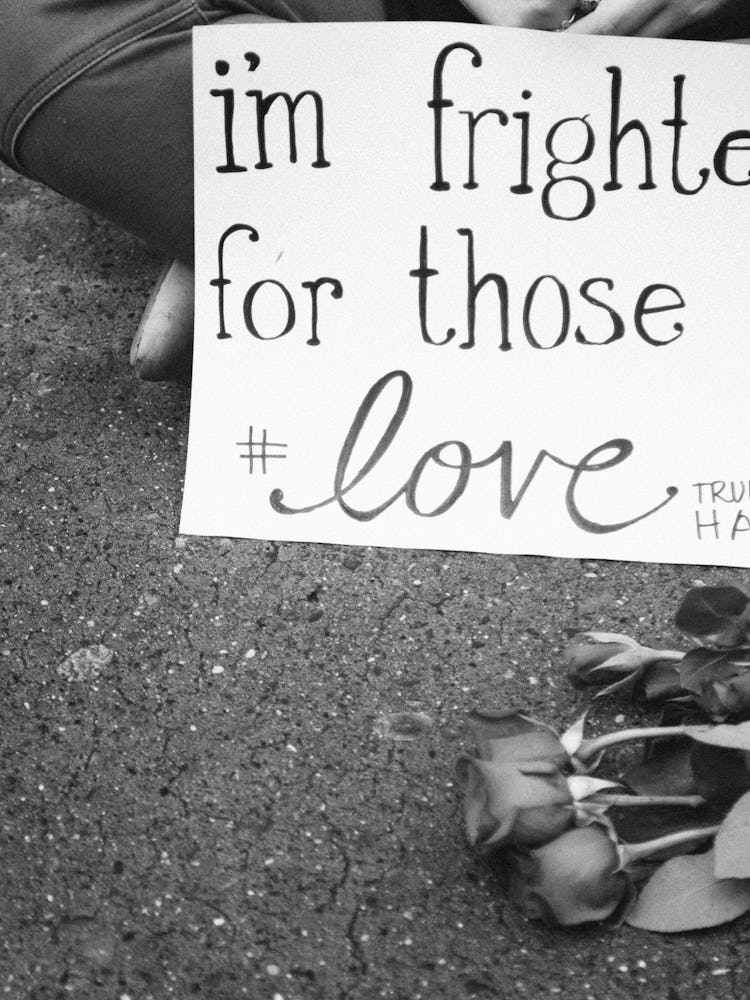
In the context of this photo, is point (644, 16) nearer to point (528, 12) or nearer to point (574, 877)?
point (528, 12)

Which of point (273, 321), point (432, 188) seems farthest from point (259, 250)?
point (432, 188)

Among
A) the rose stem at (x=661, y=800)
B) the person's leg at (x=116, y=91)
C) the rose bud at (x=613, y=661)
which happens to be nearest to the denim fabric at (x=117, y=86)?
the person's leg at (x=116, y=91)

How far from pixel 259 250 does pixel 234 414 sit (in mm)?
157

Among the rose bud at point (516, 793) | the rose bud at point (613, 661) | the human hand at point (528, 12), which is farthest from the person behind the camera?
the human hand at point (528, 12)

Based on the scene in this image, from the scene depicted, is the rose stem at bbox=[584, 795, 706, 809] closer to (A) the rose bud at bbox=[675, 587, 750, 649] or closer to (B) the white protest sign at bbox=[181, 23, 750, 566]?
(A) the rose bud at bbox=[675, 587, 750, 649]

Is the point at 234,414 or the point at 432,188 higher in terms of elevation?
the point at 432,188

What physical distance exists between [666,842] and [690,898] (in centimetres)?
4

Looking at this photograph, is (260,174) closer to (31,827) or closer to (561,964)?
(31,827)

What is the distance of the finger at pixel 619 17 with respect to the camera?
1032 millimetres

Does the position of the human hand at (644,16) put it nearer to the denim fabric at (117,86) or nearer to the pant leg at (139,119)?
the denim fabric at (117,86)

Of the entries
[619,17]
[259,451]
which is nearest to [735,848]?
[259,451]

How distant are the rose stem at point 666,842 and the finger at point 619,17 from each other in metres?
0.71

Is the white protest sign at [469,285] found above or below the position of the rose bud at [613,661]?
above

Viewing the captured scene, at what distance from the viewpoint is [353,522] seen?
1.04 meters
